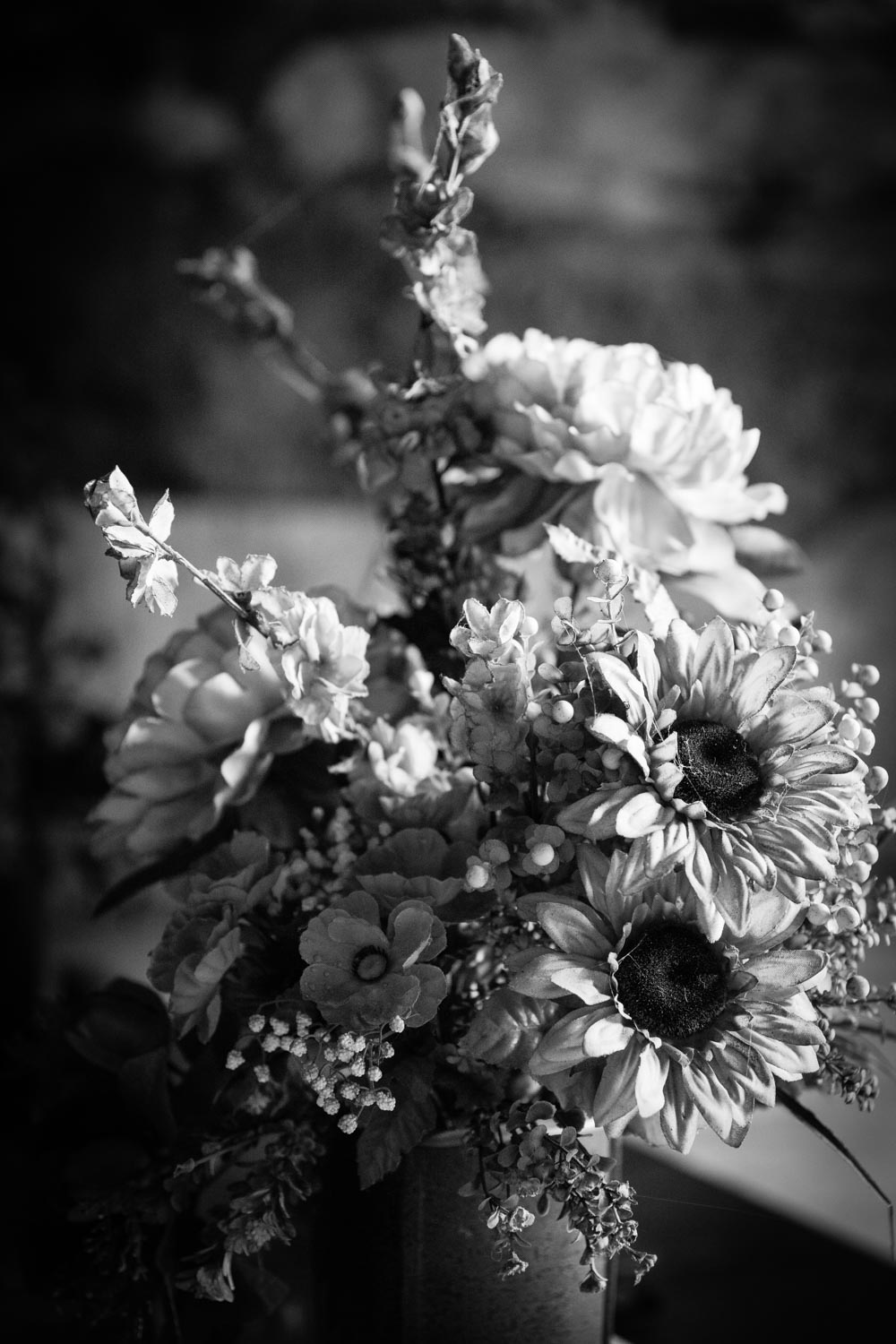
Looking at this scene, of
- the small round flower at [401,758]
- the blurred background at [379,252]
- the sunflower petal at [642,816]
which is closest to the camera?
the sunflower petal at [642,816]

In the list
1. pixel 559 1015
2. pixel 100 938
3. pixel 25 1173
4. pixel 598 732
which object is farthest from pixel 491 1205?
pixel 100 938

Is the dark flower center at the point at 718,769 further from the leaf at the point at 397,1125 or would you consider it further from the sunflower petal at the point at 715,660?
the leaf at the point at 397,1125

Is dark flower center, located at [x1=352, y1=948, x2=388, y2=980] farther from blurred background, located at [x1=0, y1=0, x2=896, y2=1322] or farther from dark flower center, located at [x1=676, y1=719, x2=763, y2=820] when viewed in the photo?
blurred background, located at [x1=0, y1=0, x2=896, y2=1322]

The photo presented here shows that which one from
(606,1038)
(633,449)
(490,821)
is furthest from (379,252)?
(606,1038)

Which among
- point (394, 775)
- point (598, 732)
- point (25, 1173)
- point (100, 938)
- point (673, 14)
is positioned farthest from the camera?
point (100, 938)

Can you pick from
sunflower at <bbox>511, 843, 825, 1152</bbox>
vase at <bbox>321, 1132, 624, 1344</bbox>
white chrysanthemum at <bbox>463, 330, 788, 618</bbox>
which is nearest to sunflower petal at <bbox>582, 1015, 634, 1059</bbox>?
sunflower at <bbox>511, 843, 825, 1152</bbox>

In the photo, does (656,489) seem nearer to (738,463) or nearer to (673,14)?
(738,463)

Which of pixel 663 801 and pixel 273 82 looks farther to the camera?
pixel 273 82

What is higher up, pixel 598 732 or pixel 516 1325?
pixel 598 732

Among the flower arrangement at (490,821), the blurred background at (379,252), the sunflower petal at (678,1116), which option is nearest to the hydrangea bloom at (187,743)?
the flower arrangement at (490,821)
